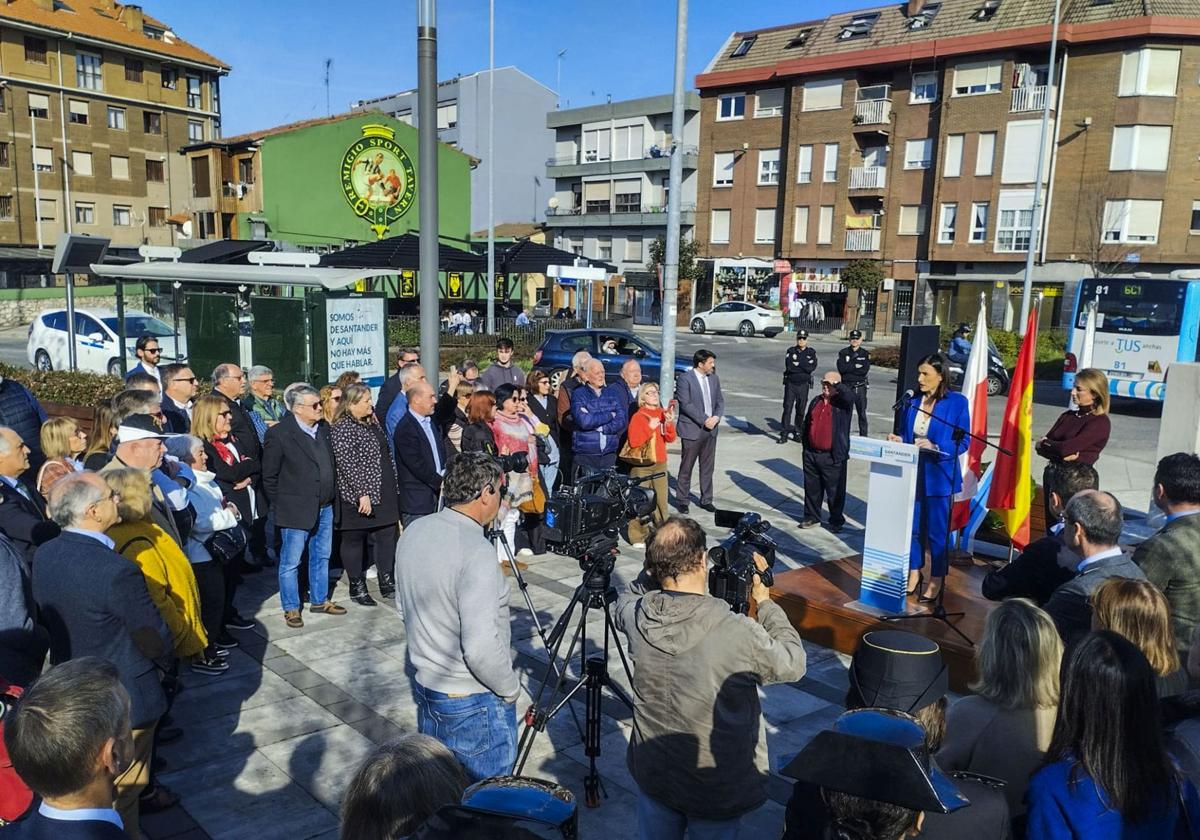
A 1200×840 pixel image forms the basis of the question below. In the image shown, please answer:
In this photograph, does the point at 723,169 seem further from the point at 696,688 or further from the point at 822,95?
the point at 696,688

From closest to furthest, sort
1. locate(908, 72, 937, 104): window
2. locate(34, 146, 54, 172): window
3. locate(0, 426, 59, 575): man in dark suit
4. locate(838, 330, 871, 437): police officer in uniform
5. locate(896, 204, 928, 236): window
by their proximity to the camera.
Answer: locate(0, 426, 59, 575): man in dark suit → locate(838, 330, 871, 437): police officer in uniform → locate(908, 72, 937, 104): window → locate(896, 204, 928, 236): window → locate(34, 146, 54, 172): window

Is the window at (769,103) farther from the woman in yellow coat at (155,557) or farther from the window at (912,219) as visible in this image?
the woman in yellow coat at (155,557)

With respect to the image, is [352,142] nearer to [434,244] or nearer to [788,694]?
[434,244]

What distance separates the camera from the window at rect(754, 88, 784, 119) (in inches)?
1795

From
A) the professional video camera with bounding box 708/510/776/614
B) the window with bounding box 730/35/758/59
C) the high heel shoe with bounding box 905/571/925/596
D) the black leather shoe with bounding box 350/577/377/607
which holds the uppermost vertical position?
the window with bounding box 730/35/758/59

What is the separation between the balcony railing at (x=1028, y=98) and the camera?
37.8 meters

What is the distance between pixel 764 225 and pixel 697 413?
128 feet

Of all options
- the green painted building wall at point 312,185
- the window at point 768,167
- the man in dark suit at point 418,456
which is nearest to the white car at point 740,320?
the window at point 768,167

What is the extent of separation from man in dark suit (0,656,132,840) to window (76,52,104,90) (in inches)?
2316

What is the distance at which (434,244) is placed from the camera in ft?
28.2

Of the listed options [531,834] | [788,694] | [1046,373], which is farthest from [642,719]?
[1046,373]

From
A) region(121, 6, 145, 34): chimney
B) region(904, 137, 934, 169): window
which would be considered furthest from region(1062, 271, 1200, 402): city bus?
region(121, 6, 145, 34): chimney

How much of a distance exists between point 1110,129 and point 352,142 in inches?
1225

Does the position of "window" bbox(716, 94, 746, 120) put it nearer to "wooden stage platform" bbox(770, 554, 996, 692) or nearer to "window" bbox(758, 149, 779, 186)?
"window" bbox(758, 149, 779, 186)
